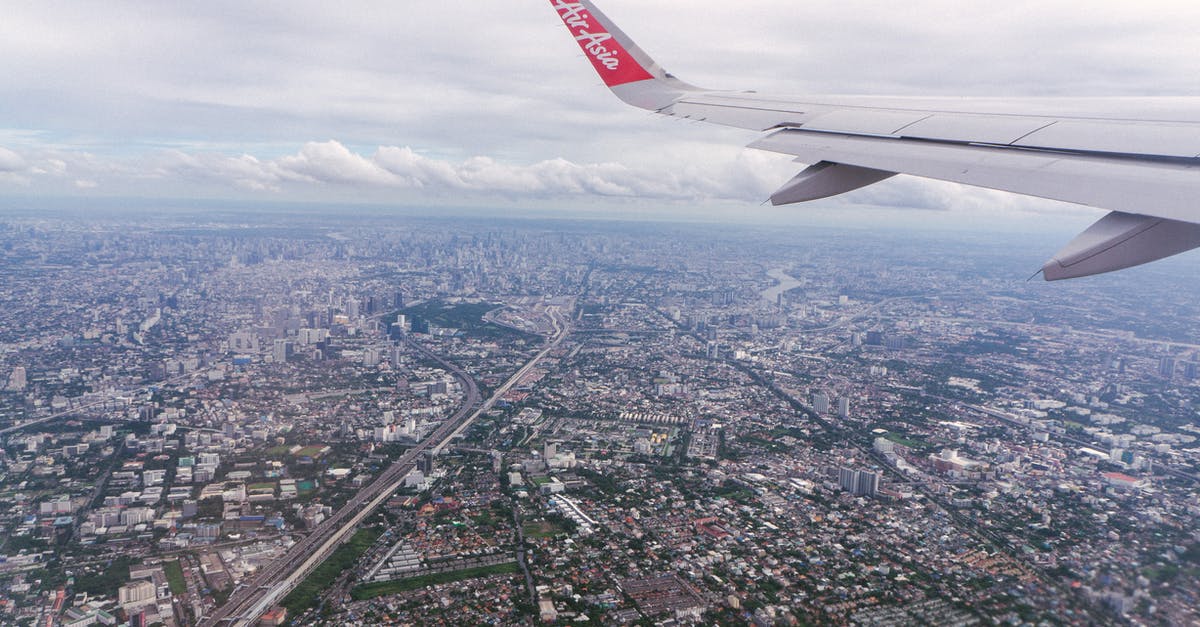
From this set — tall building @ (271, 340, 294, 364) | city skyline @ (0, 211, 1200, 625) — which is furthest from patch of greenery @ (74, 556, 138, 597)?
tall building @ (271, 340, 294, 364)

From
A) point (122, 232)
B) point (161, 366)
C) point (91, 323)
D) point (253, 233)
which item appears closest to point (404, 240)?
point (253, 233)

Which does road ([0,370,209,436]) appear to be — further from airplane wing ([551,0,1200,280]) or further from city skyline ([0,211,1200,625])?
airplane wing ([551,0,1200,280])

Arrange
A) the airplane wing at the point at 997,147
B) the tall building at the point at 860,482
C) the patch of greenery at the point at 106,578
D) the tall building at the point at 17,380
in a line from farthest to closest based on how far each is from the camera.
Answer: the tall building at the point at 17,380 < the tall building at the point at 860,482 < the patch of greenery at the point at 106,578 < the airplane wing at the point at 997,147

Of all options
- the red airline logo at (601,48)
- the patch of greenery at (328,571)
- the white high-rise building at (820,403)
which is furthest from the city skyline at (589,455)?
the red airline logo at (601,48)

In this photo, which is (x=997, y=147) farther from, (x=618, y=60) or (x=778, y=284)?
(x=778, y=284)

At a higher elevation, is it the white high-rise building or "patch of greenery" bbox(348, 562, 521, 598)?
the white high-rise building

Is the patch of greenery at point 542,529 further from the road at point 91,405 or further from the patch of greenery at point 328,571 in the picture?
the road at point 91,405

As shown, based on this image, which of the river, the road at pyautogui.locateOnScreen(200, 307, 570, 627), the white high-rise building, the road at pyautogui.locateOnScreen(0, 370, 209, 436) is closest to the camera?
the road at pyautogui.locateOnScreen(200, 307, 570, 627)
